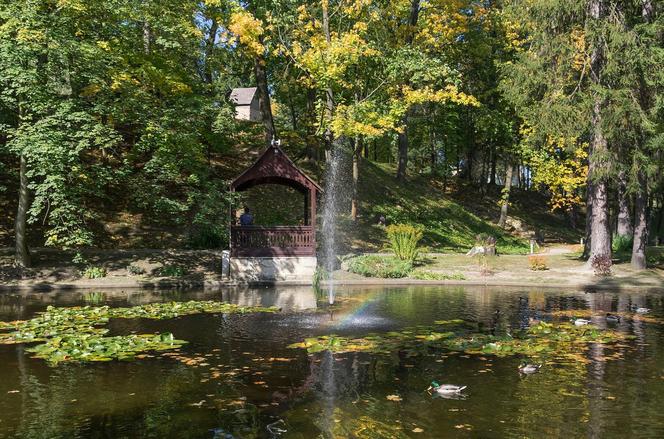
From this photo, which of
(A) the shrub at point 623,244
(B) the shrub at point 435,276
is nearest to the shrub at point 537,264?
(B) the shrub at point 435,276

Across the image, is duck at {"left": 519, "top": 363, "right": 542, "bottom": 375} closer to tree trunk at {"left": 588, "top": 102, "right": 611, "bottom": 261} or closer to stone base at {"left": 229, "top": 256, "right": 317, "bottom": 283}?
stone base at {"left": 229, "top": 256, "right": 317, "bottom": 283}

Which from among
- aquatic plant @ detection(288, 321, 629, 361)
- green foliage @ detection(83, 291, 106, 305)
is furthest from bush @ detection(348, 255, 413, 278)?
aquatic plant @ detection(288, 321, 629, 361)

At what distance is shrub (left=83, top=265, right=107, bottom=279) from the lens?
2295 cm

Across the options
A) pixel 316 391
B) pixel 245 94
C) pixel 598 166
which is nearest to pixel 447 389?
pixel 316 391

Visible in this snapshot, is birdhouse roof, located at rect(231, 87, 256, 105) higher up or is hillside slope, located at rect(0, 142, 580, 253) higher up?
birdhouse roof, located at rect(231, 87, 256, 105)

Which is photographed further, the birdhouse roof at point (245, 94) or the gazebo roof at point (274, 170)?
the birdhouse roof at point (245, 94)

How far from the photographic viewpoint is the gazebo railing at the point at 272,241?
81.7 ft

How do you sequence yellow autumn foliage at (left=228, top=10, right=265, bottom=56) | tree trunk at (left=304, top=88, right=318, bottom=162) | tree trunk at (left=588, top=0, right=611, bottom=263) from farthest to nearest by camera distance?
tree trunk at (left=304, top=88, right=318, bottom=162), yellow autumn foliage at (left=228, top=10, right=265, bottom=56), tree trunk at (left=588, top=0, right=611, bottom=263)

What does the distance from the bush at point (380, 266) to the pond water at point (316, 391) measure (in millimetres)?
10407

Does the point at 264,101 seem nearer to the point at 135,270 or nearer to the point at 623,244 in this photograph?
the point at 135,270

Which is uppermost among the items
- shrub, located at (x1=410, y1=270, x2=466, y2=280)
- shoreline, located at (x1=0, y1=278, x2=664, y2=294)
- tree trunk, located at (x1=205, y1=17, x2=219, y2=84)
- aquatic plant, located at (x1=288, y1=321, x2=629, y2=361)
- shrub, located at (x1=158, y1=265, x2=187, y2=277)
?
tree trunk, located at (x1=205, y1=17, x2=219, y2=84)

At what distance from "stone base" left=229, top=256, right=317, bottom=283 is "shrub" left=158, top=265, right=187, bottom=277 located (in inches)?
78.3

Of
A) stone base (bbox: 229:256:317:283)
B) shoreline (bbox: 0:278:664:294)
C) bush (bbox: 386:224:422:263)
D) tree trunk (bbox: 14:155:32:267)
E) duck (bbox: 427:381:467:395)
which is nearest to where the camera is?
duck (bbox: 427:381:467:395)

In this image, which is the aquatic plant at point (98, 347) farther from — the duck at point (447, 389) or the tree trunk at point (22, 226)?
the tree trunk at point (22, 226)
